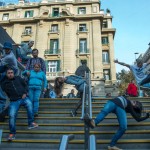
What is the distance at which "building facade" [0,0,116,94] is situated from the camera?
30.7 metres

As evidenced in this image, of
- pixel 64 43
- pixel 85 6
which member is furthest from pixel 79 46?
pixel 85 6

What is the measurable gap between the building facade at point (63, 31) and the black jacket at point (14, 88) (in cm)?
2323

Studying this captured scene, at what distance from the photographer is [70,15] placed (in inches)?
1267

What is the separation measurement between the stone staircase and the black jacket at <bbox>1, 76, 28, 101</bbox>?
89 cm

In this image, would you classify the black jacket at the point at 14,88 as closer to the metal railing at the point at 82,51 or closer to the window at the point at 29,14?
the metal railing at the point at 82,51

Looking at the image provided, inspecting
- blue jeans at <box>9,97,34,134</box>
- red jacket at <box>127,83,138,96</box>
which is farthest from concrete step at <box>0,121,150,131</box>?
red jacket at <box>127,83,138,96</box>

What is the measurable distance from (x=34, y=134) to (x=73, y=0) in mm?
31527

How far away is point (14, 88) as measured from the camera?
18.1 ft

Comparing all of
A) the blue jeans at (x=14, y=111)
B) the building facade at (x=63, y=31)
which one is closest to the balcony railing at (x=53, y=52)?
the building facade at (x=63, y=31)

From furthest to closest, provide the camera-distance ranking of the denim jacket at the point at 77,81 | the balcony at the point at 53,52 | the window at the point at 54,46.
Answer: the window at the point at 54,46, the balcony at the point at 53,52, the denim jacket at the point at 77,81

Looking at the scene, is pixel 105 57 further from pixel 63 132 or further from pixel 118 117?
pixel 118 117

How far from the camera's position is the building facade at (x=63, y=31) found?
30.7m

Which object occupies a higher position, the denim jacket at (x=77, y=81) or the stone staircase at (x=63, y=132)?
the denim jacket at (x=77, y=81)

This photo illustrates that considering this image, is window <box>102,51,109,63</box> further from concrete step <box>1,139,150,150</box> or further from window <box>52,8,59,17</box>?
concrete step <box>1,139,150,150</box>
